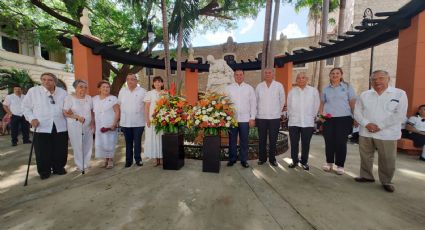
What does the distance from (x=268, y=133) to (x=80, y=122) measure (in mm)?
3904

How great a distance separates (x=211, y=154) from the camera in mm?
4266

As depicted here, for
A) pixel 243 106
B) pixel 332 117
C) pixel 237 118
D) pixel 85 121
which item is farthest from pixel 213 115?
pixel 85 121

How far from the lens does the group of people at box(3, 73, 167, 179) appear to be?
4.08 meters

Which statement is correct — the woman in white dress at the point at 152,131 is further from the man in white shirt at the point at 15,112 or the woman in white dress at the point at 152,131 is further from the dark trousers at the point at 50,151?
the man in white shirt at the point at 15,112

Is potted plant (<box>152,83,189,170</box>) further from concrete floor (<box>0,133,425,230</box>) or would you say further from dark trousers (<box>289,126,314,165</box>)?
dark trousers (<box>289,126,314,165</box>)

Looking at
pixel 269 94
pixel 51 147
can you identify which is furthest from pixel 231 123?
pixel 51 147

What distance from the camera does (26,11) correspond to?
1202 centimetres

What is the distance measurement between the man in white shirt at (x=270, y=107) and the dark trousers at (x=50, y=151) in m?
3.97

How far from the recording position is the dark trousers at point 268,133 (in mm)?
4555

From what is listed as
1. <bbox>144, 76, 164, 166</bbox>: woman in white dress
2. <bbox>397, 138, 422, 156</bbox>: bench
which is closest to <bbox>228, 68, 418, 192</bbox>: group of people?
<bbox>144, 76, 164, 166</bbox>: woman in white dress

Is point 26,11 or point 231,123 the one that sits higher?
point 26,11

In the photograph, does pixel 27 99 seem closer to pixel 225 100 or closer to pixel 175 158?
pixel 175 158

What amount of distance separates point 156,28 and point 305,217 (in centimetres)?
1284

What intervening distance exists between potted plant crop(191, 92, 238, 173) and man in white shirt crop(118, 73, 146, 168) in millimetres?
1199
